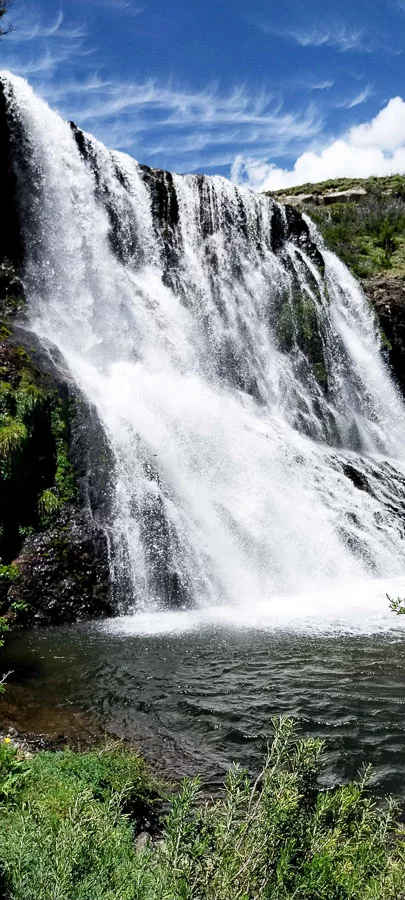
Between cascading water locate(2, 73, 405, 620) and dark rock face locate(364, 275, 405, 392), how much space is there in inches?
34.8

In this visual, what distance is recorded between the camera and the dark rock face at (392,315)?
2925 centimetres

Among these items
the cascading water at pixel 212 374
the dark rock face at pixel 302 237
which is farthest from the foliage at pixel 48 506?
the dark rock face at pixel 302 237

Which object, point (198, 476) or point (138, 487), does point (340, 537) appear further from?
point (138, 487)

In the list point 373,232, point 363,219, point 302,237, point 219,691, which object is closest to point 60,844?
point 219,691

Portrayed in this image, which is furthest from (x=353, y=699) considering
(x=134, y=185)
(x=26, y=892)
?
(x=134, y=185)

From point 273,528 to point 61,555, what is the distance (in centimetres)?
541

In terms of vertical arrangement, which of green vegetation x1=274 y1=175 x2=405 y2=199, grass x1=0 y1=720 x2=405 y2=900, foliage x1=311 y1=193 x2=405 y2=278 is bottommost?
grass x1=0 y1=720 x2=405 y2=900

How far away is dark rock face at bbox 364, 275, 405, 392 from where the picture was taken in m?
29.2

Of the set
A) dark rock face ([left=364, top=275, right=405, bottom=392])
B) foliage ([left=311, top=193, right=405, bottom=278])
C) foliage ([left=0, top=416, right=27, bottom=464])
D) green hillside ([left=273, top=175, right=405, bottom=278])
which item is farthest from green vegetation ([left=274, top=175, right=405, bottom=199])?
foliage ([left=0, top=416, right=27, bottom=464])

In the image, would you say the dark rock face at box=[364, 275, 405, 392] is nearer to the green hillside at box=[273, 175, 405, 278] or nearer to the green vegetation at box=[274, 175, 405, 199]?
the green hillside at box=[273, 175, 405, 278]

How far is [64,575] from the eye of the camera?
12883mm

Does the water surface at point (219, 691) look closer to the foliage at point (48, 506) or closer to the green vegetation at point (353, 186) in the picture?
the foliage at point (48, 506)

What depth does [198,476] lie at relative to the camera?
1609 cm

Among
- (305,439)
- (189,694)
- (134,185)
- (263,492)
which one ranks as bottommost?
(189,694)
